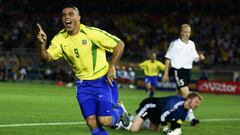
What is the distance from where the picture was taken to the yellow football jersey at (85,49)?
10141 millimetres

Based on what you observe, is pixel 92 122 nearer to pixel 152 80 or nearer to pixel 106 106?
pixel 106 106

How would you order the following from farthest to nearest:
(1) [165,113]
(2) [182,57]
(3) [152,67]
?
1. (3) [152,67]
2. (2) [182,57]
3. (1) [165,113]

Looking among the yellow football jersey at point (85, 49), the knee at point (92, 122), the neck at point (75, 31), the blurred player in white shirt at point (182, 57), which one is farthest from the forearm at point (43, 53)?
the blurred player in white shirt at point (182, 57)

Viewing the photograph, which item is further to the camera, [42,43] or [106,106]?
[106,106]

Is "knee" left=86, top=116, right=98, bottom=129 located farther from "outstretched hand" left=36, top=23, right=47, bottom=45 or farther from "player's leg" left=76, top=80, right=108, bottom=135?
"outstretched hand" left=36, top=23, right=47, bottom=45

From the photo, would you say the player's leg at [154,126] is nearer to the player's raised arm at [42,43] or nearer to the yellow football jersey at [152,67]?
the player's raised arm at [42,43]

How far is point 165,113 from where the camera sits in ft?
42.7

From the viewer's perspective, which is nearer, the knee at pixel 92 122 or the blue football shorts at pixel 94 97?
the knee at pixel 92 122

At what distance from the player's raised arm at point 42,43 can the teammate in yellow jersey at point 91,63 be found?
0.58 ft

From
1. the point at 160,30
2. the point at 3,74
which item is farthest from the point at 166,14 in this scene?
the point at 3,74

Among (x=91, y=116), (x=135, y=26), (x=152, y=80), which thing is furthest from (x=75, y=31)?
(x=135, y=26)

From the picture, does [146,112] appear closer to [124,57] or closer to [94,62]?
[94,62]

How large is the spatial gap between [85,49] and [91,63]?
269 millimetres

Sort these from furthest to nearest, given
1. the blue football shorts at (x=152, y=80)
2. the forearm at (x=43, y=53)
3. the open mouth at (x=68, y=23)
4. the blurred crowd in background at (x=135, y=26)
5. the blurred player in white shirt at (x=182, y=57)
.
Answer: the blurred crowd in background at (x=135, y=26), the blue football shorts at (x=152, y=80), the blurred player in white shirt at (x=182, y=57), the open mouth at (x=68, y=23), the forearm at (x=43, y=53)
